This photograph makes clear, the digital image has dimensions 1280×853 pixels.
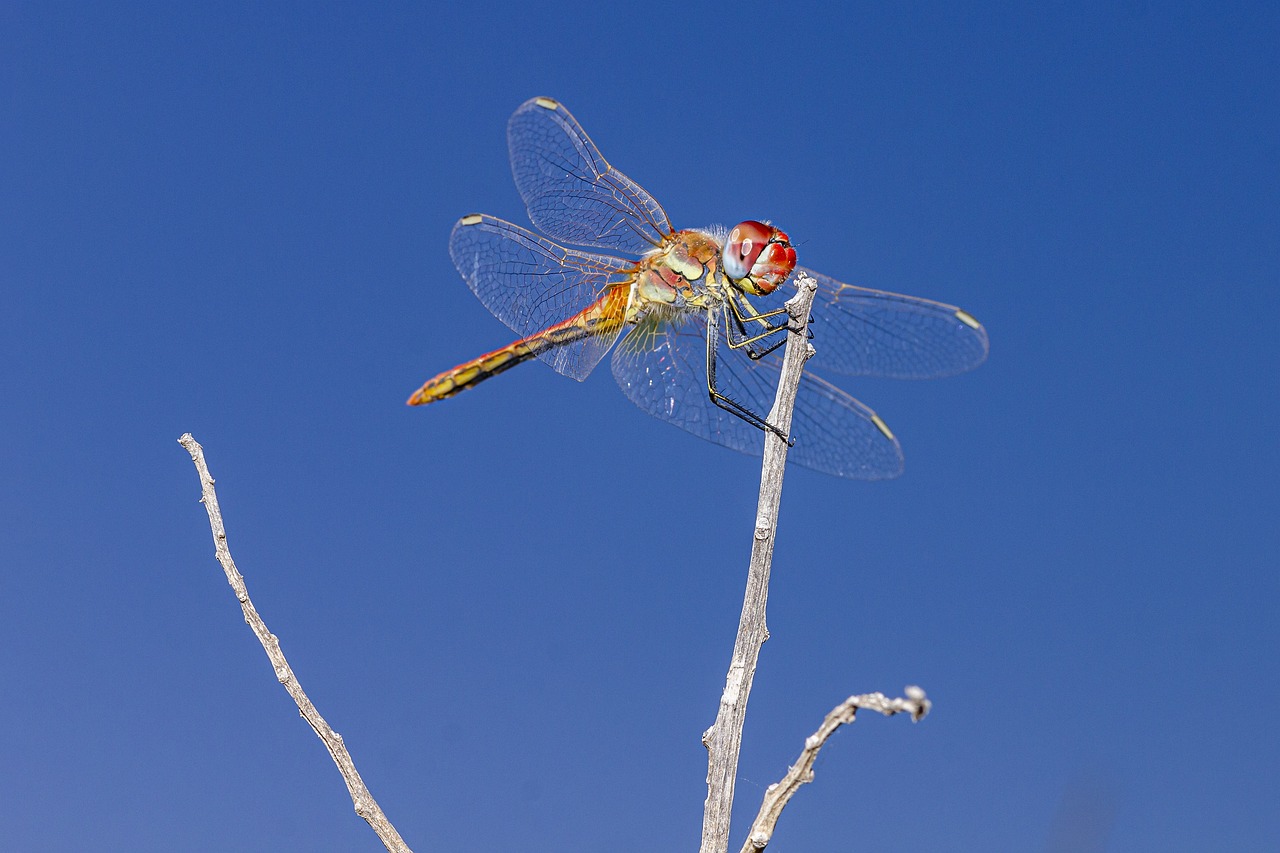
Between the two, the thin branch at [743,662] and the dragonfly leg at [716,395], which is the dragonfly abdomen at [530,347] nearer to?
the dragonfly leg at [716,395]

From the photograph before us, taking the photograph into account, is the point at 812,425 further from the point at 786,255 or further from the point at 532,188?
the point at 532,188

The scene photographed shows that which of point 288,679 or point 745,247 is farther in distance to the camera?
point 745,247

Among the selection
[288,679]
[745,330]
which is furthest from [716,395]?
[288,679]

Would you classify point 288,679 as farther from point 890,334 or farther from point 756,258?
point 890,334

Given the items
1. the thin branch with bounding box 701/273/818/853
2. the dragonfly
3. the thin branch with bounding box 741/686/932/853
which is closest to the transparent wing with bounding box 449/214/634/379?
the dragonfly

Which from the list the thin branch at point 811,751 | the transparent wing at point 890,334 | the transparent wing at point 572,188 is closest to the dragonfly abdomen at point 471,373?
the transparent wing at point 572,188
